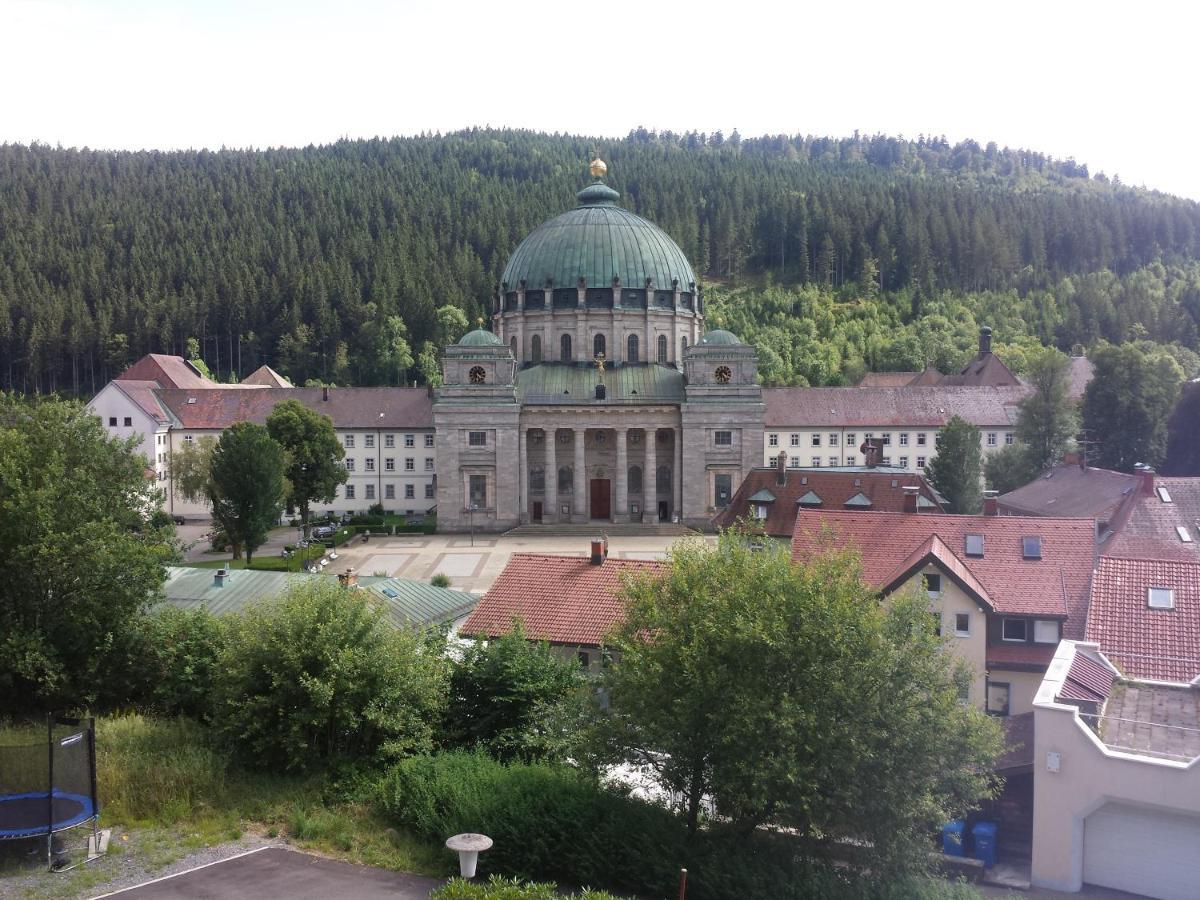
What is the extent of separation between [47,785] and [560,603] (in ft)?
47.7

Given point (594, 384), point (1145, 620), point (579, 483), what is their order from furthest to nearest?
point (594, 384), point (579, 483), point (1145, 620)

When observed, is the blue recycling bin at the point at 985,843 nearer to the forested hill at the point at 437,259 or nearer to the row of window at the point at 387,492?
the row of window at the point at 387,492

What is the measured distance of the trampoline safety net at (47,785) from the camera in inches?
749

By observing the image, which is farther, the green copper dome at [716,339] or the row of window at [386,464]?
the row of window at [386,464]

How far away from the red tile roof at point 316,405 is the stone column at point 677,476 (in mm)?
19115

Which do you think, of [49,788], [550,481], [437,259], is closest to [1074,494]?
[550,481]

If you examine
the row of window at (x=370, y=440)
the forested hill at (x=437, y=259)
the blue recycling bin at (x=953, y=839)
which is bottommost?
the blue recycling bin at (x=953, y=839)

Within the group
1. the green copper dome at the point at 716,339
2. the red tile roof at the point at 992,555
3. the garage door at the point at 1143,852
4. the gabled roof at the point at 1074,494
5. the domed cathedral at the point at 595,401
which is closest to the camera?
the garage door at the point at 1143,852

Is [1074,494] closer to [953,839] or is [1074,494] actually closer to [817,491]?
[817,491]

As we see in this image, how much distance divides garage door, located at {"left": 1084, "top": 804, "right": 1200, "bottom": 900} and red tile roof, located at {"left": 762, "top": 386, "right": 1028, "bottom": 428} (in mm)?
62598

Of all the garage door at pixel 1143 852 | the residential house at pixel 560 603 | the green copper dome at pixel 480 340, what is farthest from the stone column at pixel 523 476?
the garage door at pixel 1143 852

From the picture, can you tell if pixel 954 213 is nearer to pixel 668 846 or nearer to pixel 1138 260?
pixel 1138 260

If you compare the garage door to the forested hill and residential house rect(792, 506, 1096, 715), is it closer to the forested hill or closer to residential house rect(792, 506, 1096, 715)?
residential house rect(792, 506, 1096, 715)

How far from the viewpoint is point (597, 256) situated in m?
77.1
